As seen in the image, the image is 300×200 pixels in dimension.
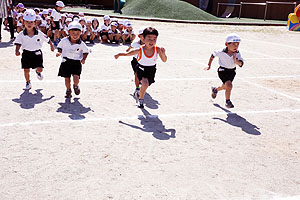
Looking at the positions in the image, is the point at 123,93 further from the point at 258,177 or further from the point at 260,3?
the point at 260,3

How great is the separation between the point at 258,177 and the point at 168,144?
1288 millimetres

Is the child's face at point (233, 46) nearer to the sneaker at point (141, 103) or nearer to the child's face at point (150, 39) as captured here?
the child's face at point (150, 39)

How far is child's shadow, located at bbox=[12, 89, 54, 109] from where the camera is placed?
6062mm

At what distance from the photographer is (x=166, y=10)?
27703 millimetres

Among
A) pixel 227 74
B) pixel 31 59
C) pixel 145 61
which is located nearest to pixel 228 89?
pixel 227 74

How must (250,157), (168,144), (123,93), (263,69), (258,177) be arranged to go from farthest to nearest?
(263,69) → (123,93) → (168,144) → (250,157) → (258,177)

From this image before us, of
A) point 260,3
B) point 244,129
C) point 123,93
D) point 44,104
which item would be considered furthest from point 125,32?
point 260,3

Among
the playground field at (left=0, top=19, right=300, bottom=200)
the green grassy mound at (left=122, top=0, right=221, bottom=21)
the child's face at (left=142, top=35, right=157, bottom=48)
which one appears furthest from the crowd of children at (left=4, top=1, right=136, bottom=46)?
the green grassy mound at (left=122, top=0, right=221, bottom=21)

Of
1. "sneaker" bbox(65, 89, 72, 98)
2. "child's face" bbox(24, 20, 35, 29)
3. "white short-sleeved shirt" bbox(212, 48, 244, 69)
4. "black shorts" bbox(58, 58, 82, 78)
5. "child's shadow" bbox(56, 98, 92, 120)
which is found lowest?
"child's shadow" bbox(56, 98, 92, 120)

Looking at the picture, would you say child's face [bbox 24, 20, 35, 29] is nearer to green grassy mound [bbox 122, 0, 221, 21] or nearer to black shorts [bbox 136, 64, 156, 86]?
black shorts [bbox 136, 64, 156, 86]

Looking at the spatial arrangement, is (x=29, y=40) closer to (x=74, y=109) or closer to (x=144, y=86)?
(x=74, y=109)

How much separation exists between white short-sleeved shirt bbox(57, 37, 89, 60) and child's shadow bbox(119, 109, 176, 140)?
1.86 metres

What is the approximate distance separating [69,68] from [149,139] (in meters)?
2.58

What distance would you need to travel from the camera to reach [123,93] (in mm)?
7105
